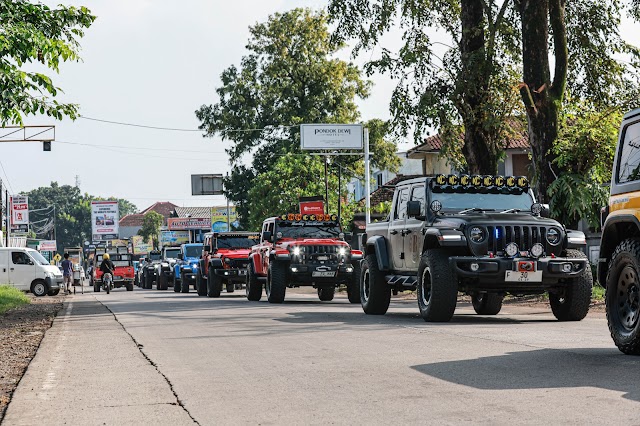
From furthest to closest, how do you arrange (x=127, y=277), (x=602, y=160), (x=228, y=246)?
(x=127, y=277) < (x=228, y=246) < (x=602, y=160)

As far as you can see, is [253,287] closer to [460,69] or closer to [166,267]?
[460,69]

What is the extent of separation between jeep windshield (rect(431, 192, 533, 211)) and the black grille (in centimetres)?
112

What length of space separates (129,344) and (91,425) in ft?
22.1

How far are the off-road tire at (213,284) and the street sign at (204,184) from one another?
6184 cm

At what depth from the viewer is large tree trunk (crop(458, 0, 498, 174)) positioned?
25.9 m

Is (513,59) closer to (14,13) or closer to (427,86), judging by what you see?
(427,86)

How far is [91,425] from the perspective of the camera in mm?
7363

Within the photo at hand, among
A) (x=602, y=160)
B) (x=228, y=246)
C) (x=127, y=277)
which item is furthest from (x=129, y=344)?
(x=127, y=277)

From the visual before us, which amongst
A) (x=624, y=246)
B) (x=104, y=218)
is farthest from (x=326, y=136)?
(x=104, y=218)

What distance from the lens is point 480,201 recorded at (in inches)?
669

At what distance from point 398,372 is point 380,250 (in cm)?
912

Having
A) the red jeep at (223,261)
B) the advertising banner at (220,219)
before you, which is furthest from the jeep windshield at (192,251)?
the advertising banner at (220,219)

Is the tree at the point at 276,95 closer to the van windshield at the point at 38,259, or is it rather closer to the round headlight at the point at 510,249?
the van windshield at the point at 38,259

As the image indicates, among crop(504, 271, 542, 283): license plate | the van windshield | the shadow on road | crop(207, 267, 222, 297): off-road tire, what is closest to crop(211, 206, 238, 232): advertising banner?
the van windshield
